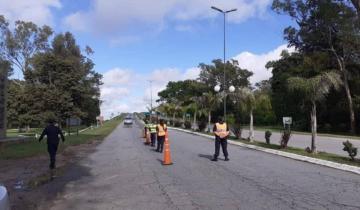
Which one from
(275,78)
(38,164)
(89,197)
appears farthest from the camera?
(275,78)

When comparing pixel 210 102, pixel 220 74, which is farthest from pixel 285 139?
pixel 220 74

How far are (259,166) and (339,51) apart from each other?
168 ft

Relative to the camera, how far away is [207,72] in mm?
115000

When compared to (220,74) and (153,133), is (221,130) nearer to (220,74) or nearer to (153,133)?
(153,133)

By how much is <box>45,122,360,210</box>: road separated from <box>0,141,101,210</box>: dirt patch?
17.2 inches

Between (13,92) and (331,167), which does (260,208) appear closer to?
(331,167)

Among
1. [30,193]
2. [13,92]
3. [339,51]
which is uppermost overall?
[339,51]

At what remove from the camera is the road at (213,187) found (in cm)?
1017

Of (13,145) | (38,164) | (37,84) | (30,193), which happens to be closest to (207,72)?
(37,84)

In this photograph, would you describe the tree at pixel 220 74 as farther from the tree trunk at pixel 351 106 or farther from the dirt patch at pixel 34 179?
the dirt patch at pixel 34 179

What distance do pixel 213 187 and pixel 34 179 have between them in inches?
233

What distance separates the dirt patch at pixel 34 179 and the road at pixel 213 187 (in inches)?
17.2

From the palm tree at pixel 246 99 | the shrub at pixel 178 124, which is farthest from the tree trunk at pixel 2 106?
the shrub at pixel 178 124

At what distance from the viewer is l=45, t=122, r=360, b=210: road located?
33.4 feet
